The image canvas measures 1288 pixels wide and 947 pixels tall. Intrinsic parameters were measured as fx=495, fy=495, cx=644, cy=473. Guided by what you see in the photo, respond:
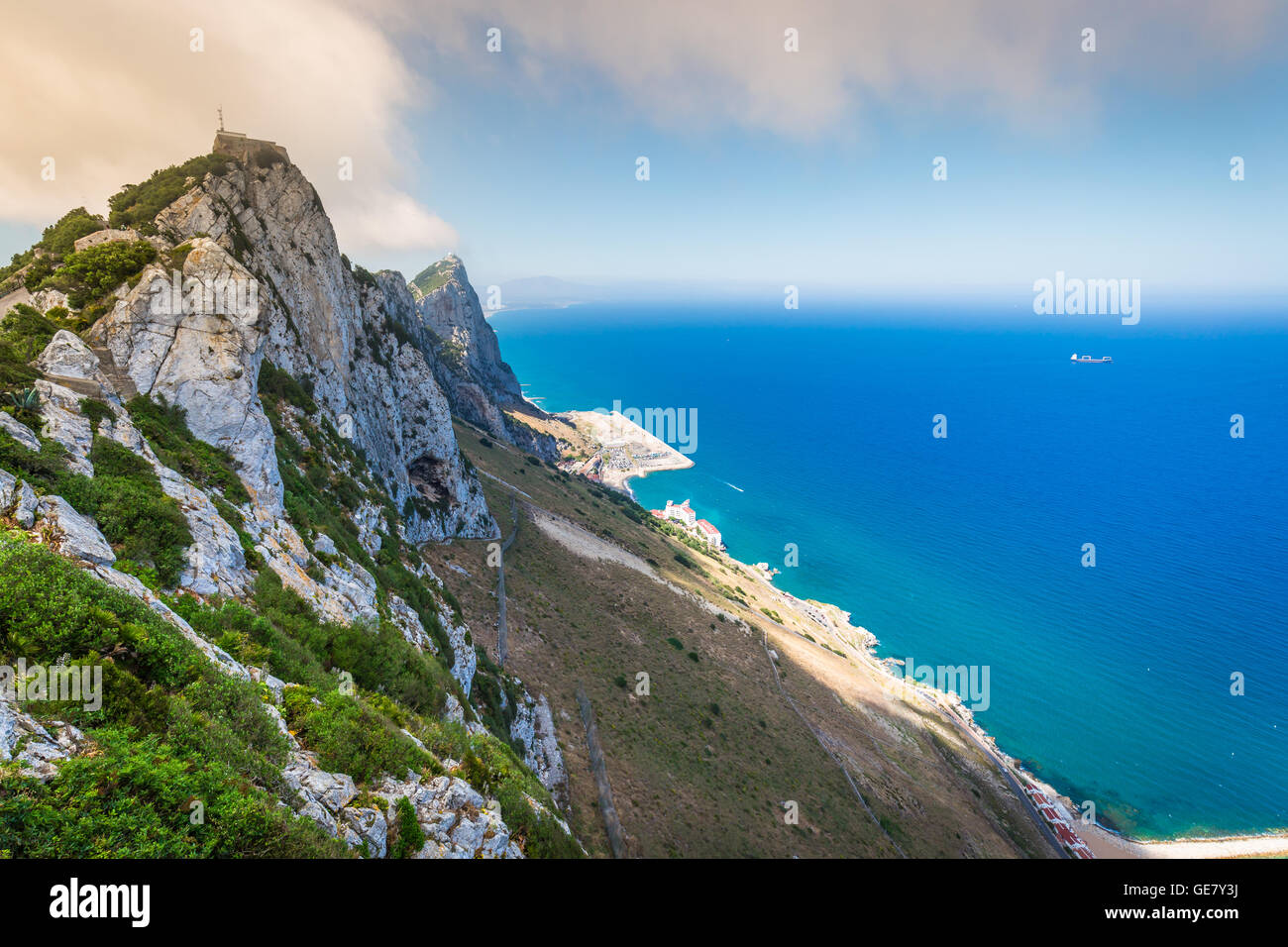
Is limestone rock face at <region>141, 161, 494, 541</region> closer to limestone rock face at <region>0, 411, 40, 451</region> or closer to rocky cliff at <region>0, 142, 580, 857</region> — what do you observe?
rocky cliff at <region>0, 142, 580, 857</region>

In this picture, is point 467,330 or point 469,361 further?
point 467,330

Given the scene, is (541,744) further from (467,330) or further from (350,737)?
(467,330)

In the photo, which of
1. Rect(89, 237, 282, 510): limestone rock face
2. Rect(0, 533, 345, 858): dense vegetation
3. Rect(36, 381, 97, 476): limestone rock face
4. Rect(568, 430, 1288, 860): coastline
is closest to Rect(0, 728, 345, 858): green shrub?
Rect(0, 533, 345, 858): dense vegetation

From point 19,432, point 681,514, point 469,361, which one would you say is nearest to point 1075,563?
point 681,514

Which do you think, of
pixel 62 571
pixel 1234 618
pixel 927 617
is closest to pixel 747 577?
pixel 927 617
